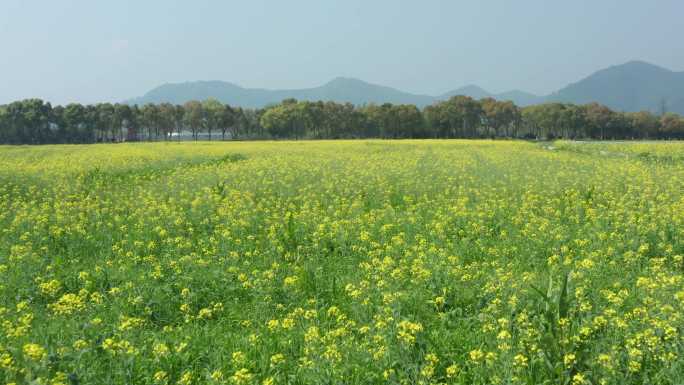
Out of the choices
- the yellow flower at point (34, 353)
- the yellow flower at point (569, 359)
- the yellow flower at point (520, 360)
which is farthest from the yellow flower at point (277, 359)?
the yellow flower at point (569, 359)

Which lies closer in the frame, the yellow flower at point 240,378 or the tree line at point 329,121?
the yellow flower at point 240,378

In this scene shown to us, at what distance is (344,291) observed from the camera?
7.42 m

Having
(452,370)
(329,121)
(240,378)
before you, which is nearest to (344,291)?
(452,370)

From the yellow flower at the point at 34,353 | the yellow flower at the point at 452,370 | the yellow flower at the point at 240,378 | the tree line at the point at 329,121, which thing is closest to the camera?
the yellow flower at the point at 240,378

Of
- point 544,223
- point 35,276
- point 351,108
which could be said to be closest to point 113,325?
point 35,276

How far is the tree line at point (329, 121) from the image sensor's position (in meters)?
89.7

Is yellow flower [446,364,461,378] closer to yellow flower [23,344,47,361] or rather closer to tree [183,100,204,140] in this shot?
yellow flower [23,344,47,361]

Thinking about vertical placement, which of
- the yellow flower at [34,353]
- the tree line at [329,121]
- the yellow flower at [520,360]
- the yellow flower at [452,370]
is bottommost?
the yellow flower at [452,370]

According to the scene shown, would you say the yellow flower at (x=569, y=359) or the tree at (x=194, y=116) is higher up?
the tree at (x=194, y=116)

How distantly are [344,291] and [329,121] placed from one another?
92.1 m

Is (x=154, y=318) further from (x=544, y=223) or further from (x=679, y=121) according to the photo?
(x=679, y=121)

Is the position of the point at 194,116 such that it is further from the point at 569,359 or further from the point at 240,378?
the point at 569,359

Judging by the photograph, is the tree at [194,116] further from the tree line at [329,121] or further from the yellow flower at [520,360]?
the yellow flower at [520,360]

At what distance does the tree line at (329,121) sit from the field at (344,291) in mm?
84276
